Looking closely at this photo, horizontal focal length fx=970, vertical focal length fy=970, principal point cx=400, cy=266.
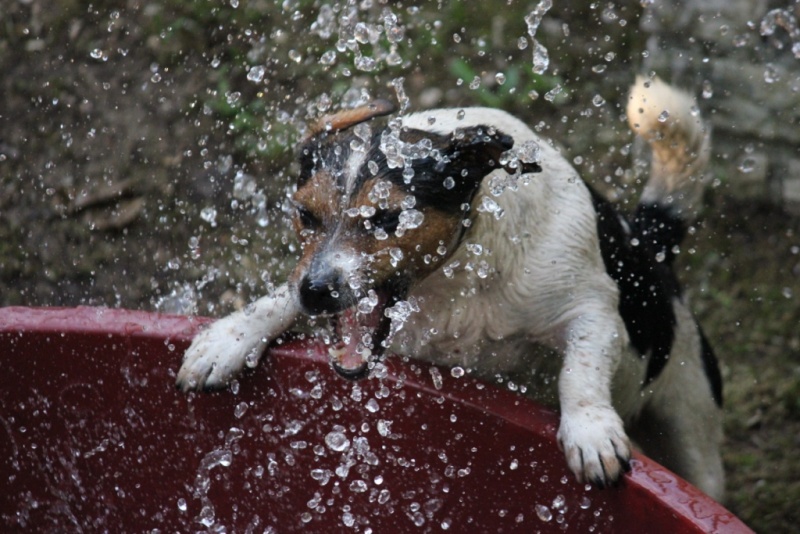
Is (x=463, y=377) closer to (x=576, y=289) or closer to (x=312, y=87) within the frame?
(x=576, y=289)

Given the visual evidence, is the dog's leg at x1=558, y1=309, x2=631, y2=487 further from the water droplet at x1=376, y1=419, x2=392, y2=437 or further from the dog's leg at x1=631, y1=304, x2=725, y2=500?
the dog's leg at x1=631, y1=304, x2=725, y2=500

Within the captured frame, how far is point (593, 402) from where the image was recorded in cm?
233

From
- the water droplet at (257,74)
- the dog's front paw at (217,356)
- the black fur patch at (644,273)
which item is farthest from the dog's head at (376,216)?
the water droplet at (257,74)

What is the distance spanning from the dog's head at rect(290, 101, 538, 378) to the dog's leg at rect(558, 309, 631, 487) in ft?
1.39

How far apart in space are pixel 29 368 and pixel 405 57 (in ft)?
9.18

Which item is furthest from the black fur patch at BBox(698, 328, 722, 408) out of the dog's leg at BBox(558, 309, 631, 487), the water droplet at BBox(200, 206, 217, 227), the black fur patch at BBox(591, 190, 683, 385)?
the water droplet at BBox(200, 206, 217, 227)

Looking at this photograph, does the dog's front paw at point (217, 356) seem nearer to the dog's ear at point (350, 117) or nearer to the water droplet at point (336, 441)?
the water droplet at point (336, 441)

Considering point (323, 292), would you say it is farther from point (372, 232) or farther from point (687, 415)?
point (687, 415)

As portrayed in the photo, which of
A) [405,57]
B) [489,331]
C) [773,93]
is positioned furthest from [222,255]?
[773,93]

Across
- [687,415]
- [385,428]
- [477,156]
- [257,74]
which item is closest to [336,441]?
[385,428]

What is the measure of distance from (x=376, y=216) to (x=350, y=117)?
37 centimetres

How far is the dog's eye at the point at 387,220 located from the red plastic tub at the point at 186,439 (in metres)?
0.32

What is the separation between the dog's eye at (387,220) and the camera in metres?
2.26

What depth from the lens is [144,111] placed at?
4605 mm
